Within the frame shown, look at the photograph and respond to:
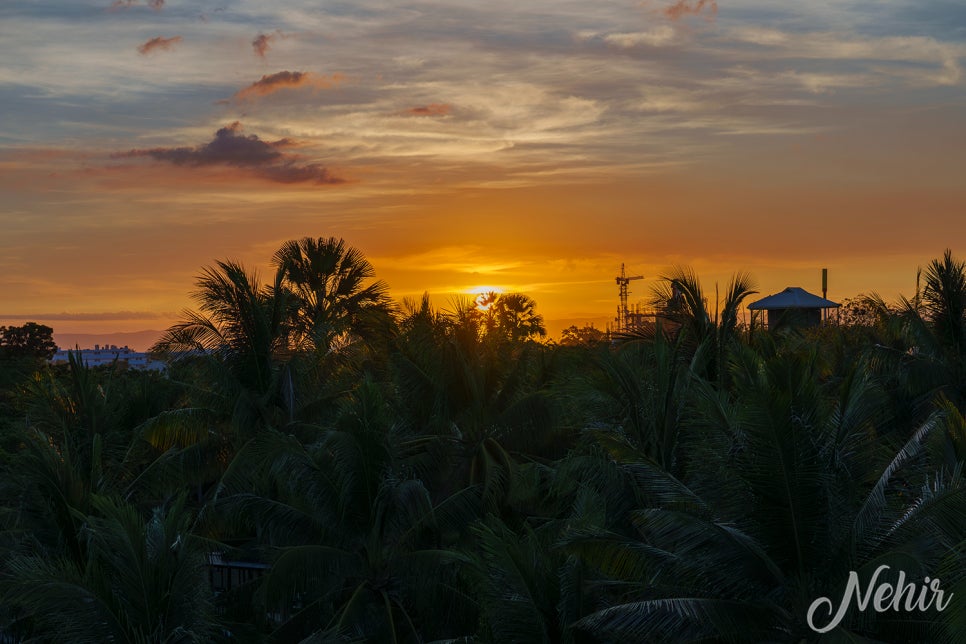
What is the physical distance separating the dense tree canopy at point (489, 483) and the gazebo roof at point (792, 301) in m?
16.9

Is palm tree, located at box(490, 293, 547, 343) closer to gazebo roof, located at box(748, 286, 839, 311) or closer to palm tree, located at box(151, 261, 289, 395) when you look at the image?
gazebo roof, located at box(748, 286, 839, 311)

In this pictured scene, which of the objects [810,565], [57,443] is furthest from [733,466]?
[57,443]

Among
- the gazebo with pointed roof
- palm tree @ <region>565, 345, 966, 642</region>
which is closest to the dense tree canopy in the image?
palm tree @ <region>565, 345, 966, 642</region>

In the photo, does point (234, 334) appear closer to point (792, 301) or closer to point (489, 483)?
point (489, 483)

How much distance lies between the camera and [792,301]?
48.7 meters

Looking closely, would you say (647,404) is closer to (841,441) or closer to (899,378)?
(841,441)

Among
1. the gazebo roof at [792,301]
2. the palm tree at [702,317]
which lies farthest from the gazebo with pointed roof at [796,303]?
the palm tree at [702,317]

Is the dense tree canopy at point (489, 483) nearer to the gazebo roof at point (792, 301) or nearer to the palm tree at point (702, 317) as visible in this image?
the palm tree at point (702, 317)

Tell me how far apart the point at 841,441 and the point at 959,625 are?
13.9 feet

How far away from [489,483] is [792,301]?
32377 mm

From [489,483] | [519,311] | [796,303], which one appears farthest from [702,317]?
[519,311]

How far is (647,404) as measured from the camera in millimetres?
18516

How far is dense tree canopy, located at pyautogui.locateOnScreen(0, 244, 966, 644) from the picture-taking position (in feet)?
43.1

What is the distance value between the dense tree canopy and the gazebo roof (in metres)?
16.9
